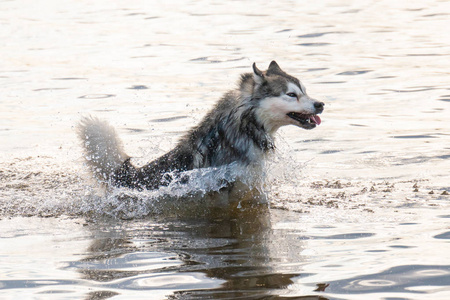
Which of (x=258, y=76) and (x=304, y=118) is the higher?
(x=258, y=76)

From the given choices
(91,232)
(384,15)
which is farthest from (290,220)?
(384,15)

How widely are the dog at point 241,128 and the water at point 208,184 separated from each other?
232 mm

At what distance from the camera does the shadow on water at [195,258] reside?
183 inches

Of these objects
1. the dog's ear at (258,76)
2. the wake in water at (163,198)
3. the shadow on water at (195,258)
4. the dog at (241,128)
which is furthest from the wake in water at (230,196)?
the dog's ear at (258,76)

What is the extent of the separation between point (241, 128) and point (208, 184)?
23.3 inches

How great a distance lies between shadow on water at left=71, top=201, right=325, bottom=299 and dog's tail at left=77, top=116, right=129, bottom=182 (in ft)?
2.36

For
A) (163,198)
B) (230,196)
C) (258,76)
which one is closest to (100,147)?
(163,198)

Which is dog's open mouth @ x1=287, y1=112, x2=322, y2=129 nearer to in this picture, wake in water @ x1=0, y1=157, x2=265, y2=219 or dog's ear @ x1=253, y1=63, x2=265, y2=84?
dog's ear @ x1=253, y1=63, x2=265, y2=84

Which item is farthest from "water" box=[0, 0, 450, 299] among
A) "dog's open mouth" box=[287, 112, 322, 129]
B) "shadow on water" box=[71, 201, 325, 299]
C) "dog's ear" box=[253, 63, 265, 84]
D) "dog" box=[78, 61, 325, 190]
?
"dog's ear" box=[253, 63, 265, 84]

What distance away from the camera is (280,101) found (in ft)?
22.3

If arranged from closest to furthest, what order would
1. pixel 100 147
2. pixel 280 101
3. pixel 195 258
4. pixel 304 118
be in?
pixel 195 258, pixel 280 101, pixel 304 118, pixel 100 147

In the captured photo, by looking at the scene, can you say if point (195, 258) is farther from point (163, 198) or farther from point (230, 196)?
point (230, 196)

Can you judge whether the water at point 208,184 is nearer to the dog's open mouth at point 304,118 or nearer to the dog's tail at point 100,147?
the dog's tail at point 100,147

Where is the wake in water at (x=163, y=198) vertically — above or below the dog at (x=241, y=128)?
below
